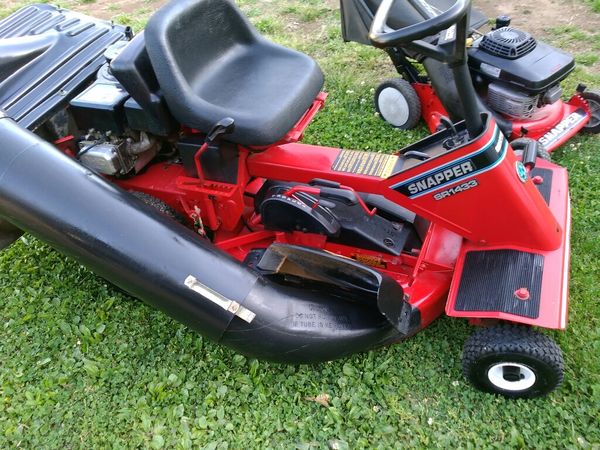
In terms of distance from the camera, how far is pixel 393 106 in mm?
3729

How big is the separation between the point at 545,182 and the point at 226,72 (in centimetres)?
154

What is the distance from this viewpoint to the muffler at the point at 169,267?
7.04 feet

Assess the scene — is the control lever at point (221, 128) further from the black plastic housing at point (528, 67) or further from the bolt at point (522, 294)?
the black plastic housing at point (528, 67)

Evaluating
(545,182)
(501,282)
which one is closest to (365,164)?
(501,282)

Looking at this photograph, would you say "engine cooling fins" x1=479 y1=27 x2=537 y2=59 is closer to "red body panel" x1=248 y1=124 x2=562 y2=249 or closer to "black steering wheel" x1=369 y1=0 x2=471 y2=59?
"red body panel" x1=248 y1=124 x2=562 y2=249

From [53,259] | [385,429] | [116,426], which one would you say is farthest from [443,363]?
[53,259]

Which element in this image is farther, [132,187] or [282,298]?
[132,187]

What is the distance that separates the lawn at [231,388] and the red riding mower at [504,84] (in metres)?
0.59

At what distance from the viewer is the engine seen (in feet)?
9.97

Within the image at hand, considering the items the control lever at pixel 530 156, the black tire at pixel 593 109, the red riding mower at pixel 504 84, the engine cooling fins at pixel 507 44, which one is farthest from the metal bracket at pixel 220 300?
the black tire at pixel 593 109

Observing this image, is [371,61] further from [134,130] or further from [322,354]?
[322,354]

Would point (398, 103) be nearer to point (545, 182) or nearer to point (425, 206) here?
point (545, 182)

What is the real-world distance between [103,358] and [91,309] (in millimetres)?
334

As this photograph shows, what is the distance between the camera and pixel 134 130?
272cm
